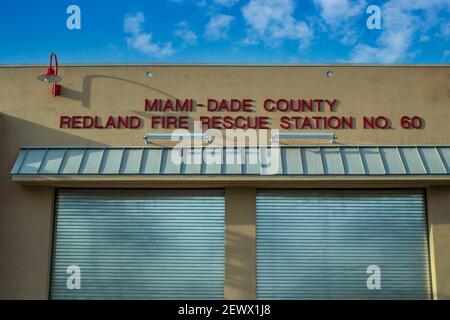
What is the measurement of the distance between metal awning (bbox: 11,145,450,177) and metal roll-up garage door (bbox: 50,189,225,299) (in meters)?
0.92

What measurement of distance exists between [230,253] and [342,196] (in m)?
3.09

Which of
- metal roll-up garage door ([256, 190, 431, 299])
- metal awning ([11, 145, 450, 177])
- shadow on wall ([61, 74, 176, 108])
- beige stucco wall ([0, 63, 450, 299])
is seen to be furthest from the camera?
shadow on wall ([61, 74, 176, 108])

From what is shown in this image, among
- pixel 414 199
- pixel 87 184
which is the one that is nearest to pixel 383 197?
pixel 414 199

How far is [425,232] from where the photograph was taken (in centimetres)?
1780

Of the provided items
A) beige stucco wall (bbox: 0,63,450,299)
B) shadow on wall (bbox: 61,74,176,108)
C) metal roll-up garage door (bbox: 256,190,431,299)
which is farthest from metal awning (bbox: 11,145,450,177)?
shadow on wall (bbox: 61,74,176,108)

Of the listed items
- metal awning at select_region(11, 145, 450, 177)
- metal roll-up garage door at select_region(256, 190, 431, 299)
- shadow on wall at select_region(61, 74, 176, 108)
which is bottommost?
metal roll-up garage door at select_region(256, 190, 431, 299)

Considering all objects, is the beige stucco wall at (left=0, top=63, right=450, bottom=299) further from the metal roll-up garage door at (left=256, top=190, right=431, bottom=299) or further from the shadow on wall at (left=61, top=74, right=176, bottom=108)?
the metal roll-up garage door at (left=256, top=190, right=431, bottom=299)

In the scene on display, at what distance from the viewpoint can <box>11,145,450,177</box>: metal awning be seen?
17172mm

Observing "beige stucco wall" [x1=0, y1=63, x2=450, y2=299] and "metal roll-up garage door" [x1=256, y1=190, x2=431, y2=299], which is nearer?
"metal roll-up garage door" [x1=256, y1=190, x2=431, y2=299]

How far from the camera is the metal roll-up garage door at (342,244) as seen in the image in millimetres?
17500

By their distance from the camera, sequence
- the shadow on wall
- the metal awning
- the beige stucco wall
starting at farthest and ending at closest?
the shadow on wall < the beige stucco wall < the metal awning

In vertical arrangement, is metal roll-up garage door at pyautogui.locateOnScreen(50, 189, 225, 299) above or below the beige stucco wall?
below

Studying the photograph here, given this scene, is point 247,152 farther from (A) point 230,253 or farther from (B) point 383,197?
(B) point 383,197
